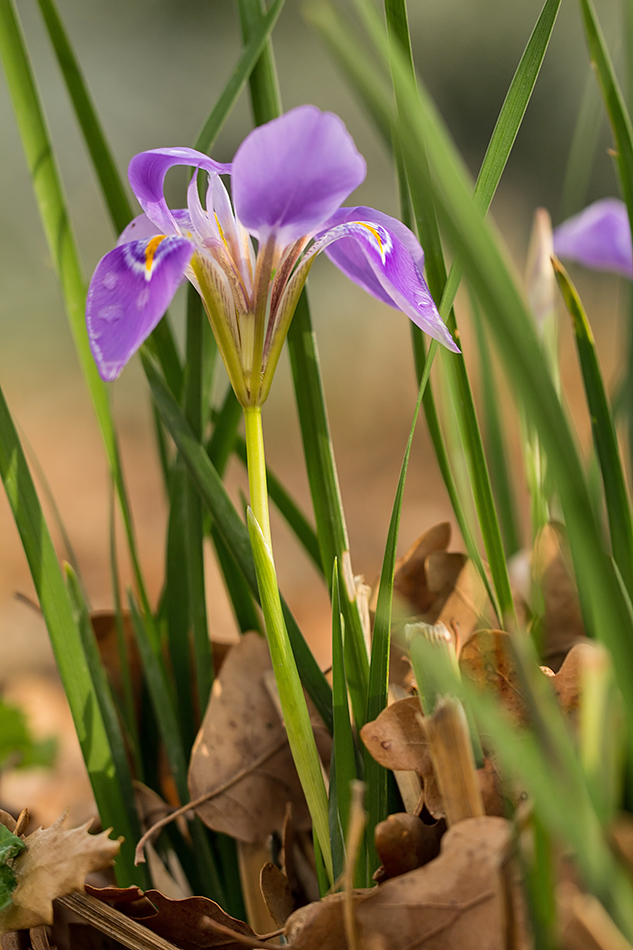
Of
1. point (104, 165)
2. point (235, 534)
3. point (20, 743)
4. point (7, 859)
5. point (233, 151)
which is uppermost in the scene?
→ point (233, 151)

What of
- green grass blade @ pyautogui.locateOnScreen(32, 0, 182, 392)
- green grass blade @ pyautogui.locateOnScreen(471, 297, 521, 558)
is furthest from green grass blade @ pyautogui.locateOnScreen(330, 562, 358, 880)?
green grass blade @ pyautogui.locateOnScreen(471, 297, 521, 558)

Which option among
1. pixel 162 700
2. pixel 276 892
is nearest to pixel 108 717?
pixel 162 700

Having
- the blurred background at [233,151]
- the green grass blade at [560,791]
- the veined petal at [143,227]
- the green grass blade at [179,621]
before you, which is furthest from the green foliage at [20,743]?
the blurred background at [233,151]

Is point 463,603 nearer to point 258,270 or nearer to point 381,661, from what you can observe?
point 381,661

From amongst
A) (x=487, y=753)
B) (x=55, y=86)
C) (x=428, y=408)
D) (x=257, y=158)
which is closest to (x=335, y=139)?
(x=257, y=158)

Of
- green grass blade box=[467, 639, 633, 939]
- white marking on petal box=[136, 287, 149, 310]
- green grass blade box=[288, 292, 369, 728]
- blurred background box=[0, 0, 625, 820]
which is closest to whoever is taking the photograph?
green grass blade box=[467, 639, 633, 939]

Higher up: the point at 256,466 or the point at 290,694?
the point at 256,466

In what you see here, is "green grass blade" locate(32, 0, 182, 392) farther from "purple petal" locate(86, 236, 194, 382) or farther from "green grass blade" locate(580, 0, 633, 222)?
"green grass blade" locate(580, 0, 633, 222)

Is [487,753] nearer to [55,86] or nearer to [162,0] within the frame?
[55,86]
